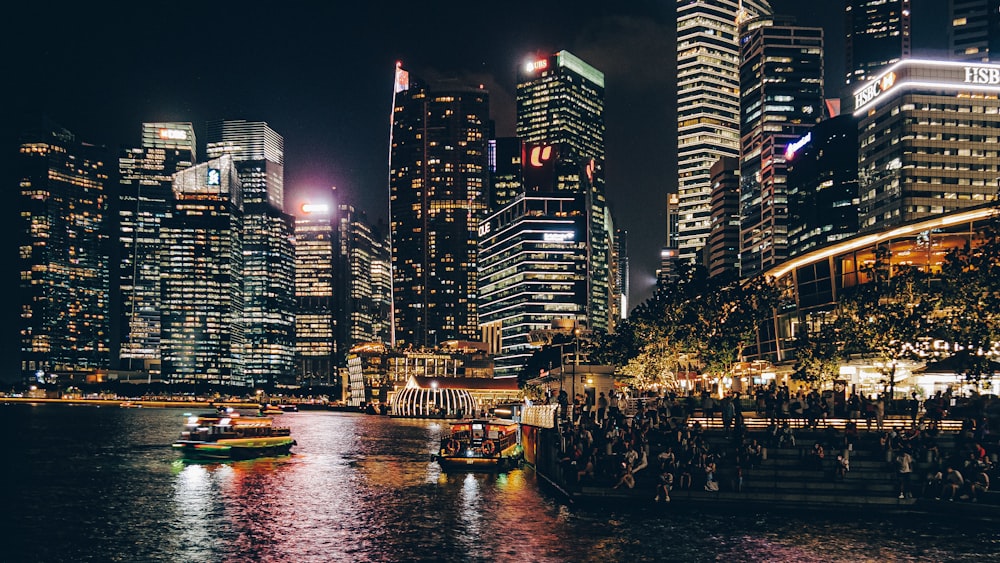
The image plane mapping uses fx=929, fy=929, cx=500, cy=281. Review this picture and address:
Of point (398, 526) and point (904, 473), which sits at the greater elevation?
point (904, 473)

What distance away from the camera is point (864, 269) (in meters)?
63.8

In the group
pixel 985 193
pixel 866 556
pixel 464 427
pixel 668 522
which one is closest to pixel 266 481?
pixel 464 427

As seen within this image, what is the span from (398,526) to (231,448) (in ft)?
140

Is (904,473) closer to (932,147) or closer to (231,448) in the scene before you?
(231,448)

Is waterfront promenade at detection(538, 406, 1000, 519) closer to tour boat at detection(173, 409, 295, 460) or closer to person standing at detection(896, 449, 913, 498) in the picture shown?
person standing at detection(896, 449, 913, 498)

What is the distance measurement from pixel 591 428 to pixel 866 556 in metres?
20.9

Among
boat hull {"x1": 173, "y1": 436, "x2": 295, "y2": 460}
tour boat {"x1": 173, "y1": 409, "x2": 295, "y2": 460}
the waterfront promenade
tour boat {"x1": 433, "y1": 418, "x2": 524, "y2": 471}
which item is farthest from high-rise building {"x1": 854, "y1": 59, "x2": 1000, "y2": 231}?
the waterfront promenade

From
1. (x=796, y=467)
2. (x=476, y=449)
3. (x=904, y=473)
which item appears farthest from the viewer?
(x=476, y=449)

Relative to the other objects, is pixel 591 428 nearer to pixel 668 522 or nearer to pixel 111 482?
pixel 668 522

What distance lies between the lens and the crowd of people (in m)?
44.7

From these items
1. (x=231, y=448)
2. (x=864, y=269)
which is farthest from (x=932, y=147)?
(x=231, y=448)

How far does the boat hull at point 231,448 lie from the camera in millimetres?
82812

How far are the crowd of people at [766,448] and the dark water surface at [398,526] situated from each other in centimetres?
193

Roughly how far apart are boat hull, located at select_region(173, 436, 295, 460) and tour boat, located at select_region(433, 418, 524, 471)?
21067 mm
